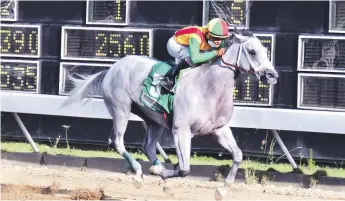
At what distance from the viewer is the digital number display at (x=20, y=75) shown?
11852mm

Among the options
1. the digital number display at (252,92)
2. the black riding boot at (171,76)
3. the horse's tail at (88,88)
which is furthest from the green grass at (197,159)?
the black riding boot at (171,76)

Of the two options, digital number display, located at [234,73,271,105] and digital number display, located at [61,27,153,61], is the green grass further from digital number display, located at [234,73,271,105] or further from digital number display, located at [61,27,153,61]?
digital number display, located at [61,27,153,61]

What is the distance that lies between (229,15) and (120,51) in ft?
4.47

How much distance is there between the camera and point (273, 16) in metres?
10.7

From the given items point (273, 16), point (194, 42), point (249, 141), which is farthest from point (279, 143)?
point (194, 42)

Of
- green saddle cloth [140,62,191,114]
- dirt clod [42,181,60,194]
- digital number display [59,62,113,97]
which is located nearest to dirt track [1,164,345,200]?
dirt clod [42,181,60,194]

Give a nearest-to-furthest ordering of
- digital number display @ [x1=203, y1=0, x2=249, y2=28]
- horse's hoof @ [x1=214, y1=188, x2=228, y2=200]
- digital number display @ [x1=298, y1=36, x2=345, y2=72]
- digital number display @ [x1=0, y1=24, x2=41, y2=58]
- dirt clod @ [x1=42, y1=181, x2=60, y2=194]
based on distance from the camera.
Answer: horse's hoof @ [x1=214, y1=188, x2=228, y2=200], dirt clod @ [x1=42, y1=181, x2=60, y2=194], digital number display @ [x1=298, y1=36, x2=345, y2=72], digital number display @ [x1=203, y1=0, x2=249, y2=28], digital number display @ [x1=0, y1=24, x2=41, y2=58]

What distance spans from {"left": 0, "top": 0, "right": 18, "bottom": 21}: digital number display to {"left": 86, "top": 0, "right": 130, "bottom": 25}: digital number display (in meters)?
0.99

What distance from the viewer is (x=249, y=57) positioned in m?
9.00

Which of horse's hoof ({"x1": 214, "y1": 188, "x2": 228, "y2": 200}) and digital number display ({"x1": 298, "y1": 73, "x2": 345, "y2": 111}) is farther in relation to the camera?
digital number display ({"x1": 298, "y1": 73, "x2": 345, "y2": 111})

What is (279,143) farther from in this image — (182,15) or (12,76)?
(12,76)

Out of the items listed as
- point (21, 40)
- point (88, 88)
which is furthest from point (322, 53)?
point (21, 40)

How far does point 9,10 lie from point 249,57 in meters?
4.08

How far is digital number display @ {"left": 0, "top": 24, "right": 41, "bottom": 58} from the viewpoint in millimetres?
11805
